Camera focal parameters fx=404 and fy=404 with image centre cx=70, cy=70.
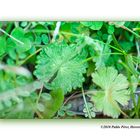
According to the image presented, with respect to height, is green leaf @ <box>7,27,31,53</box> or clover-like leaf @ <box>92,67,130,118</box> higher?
green leaf @ <box>7,27,31,53</box>

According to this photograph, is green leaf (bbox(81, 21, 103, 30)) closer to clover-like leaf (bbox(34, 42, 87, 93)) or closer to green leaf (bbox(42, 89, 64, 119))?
clover-like leaf (bbox(34, 42, 87, 93))

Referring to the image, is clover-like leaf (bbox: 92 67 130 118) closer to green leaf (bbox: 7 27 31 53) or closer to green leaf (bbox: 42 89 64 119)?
green leaf (bbox: 42 89 64 119)

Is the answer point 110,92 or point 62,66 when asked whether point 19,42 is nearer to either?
point 62,66

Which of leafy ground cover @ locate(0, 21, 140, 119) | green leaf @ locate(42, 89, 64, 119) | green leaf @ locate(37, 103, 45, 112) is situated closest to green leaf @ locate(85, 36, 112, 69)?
leafy ground cover @ locate(0, 21, 140, 119)

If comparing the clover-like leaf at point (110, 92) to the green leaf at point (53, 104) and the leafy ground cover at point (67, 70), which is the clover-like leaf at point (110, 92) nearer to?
the leafy ground cover at point (67, 70)

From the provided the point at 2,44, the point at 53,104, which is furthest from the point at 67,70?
the point at 2,44

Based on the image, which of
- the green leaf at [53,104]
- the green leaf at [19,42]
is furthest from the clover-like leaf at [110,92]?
the green leaf at [19,42]

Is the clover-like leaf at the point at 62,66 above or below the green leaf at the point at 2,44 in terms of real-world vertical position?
below

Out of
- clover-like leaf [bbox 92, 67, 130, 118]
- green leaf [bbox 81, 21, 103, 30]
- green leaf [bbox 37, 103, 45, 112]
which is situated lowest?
green leaf [bbox 37, 103, 45, 112]
